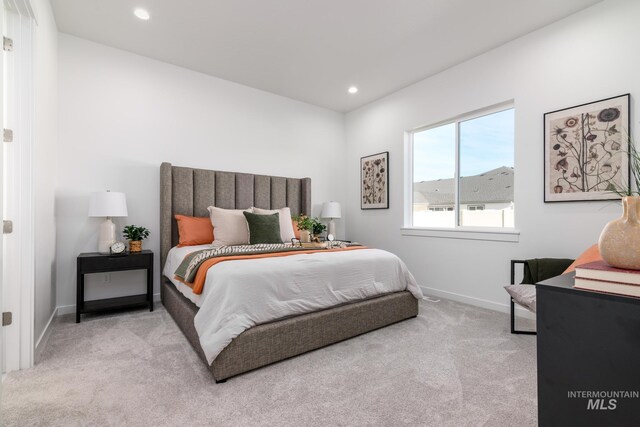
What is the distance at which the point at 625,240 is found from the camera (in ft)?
2.52

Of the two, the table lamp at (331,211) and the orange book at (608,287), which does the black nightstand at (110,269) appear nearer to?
the table lamp at (331,211)

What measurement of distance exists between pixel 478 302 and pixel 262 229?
2.54 meters

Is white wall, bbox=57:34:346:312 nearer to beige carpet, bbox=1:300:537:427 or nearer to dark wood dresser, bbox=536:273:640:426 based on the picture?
beige carpet, bbox=1:300:537:427

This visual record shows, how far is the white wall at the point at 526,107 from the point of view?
259 centimetres

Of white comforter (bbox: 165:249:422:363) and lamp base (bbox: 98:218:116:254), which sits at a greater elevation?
lamp base (bbox: 98:218:116:254)

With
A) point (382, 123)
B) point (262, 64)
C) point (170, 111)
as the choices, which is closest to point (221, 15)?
point (262, 64)

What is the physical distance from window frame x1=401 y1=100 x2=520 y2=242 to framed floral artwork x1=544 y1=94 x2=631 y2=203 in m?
0.52

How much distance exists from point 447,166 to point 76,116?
4265 millimetres

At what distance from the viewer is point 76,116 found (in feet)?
10.7

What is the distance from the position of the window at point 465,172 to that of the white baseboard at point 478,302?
830mm

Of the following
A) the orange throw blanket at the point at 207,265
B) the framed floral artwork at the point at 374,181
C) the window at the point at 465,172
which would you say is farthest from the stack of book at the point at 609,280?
the framed floral artwork at the point at 374,181

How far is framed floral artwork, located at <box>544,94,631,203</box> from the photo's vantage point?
8.20ft

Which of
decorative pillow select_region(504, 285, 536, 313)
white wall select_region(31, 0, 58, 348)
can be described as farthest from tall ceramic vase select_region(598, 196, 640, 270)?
white wall select_region(31, 0, 58, 348)

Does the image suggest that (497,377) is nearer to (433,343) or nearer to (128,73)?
(433,343)
